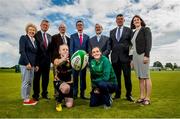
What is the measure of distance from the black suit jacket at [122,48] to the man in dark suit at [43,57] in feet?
7.38

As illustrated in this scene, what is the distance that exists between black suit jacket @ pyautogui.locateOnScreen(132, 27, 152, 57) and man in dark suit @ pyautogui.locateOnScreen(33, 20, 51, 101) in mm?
3156

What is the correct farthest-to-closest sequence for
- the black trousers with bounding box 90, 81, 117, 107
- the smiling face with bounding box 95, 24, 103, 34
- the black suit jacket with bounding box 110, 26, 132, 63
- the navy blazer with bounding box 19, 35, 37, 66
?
the smiling face with bounding box 95, 24, 103, 34 → the black suit jacket with bounding box 110, 26, 132, 63 → the navy blazer with bounding box 19, 35, 37, 66 → the black trousers with bounding box 90, 81, 117, 107

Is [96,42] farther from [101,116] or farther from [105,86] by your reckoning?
[101,116]

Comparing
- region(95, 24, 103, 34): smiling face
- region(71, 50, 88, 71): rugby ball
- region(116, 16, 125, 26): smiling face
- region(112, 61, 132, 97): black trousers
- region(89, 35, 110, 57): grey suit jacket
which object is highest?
region(116, 16, 125, 26): smiling face

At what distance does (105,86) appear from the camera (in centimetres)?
851

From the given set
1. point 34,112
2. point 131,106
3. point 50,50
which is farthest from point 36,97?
point 131,106

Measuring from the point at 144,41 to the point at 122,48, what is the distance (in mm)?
1077

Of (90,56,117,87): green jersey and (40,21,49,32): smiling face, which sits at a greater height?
(40,21,49,32): smiling face

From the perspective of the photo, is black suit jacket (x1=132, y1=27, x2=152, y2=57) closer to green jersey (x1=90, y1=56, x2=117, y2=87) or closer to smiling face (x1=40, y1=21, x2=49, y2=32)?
green jersey (x1=90, y1=56, x2=117, y2=87)

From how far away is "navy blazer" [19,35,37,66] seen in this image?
919 cm

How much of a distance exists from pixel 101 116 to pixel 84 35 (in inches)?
160

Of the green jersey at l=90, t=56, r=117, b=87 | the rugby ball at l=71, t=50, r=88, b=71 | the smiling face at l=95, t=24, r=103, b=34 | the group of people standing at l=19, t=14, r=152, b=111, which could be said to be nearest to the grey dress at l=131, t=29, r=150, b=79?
the group of people standing at l=19, t=14, r=152, b=111

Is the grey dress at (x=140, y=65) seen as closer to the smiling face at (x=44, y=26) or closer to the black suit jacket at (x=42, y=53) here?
the black suit jacket at (x=42, y=53)

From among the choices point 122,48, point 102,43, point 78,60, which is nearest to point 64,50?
point 78,60
